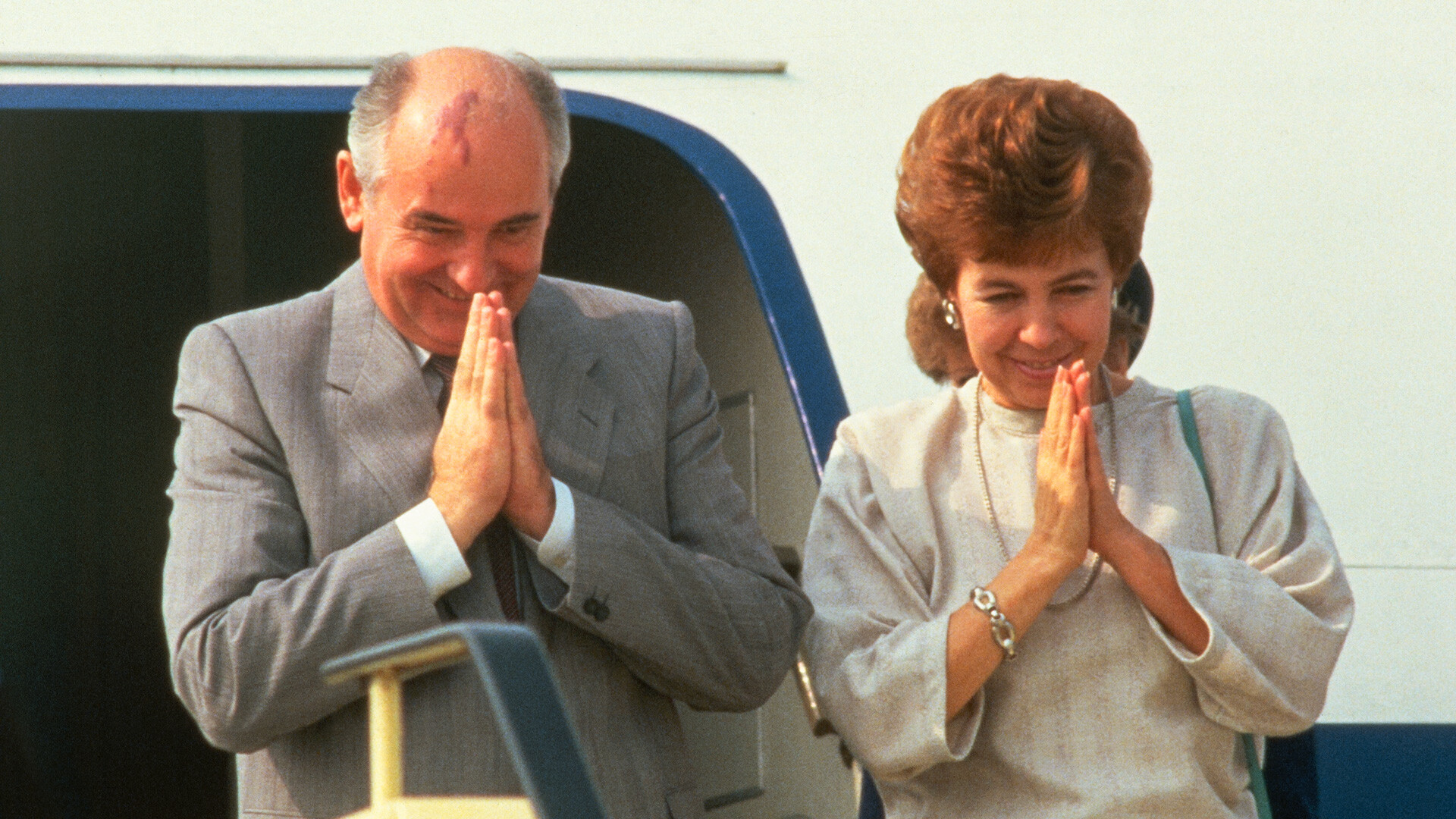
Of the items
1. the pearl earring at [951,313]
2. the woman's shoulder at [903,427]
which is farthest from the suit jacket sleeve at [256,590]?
the pearl earring at [951,313]

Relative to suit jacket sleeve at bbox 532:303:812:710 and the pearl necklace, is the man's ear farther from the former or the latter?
the pearl necklace

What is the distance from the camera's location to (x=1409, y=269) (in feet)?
11.0

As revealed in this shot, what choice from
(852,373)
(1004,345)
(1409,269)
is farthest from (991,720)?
(1409,269)

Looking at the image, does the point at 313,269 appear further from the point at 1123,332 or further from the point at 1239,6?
the point at 1123,332

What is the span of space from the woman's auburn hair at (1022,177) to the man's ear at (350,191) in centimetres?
66

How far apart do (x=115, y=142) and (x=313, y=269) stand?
2.81ft

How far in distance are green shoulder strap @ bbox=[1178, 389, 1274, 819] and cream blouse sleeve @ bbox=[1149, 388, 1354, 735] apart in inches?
0.4

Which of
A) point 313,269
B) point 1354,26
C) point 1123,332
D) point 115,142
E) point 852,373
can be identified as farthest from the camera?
point 313,269

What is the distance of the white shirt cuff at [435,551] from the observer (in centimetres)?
186

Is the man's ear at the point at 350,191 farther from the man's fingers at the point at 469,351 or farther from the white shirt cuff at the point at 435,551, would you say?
the white shirt cuff at the point at 435,551

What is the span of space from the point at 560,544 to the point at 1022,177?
69 centimetres

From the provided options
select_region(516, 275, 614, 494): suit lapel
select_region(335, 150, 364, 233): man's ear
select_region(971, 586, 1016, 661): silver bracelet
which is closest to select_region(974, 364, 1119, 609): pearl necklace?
select_region(971, 586, 1016, 661): silver bracelet

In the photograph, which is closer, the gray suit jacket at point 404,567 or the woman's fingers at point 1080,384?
the gray suit jacket at point 404,567

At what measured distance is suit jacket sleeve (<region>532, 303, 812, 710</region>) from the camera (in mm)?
1924
